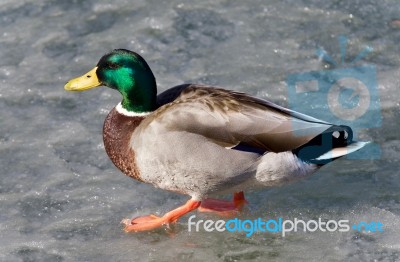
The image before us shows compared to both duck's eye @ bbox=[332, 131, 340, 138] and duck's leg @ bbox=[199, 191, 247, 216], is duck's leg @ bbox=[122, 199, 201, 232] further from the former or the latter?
duck's eye @ bbox=[332, 131, 340, 138]

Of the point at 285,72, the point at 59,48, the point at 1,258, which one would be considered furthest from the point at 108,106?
the point at 1,258

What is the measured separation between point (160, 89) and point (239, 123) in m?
1.71

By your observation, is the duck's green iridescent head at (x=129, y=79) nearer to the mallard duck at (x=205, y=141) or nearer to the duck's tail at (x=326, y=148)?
the mallard duck at (x=205, y=141)

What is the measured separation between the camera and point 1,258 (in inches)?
191

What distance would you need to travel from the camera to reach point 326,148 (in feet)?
16.5

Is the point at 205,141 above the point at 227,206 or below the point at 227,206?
above

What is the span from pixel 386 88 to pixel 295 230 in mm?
1775

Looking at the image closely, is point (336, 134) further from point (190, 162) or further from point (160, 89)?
point (160, 89)

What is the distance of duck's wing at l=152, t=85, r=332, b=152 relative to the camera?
4.86 metres

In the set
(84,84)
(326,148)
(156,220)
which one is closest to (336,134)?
(326,148)

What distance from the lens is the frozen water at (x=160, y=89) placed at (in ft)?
16.1

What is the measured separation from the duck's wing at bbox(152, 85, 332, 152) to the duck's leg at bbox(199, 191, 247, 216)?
1.80 ft

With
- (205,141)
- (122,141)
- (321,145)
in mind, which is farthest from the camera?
(122,141)

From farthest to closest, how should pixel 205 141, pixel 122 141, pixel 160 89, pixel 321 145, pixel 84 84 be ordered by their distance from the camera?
1. pixel 160 89
2. pixel 84 84
3. pixel 122 141
4. pixel 321 145
5. pixel 205 141
